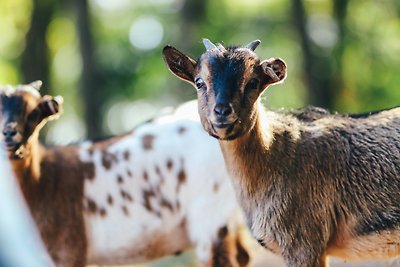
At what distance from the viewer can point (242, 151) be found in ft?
24.1

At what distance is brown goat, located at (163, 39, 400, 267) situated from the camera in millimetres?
7102

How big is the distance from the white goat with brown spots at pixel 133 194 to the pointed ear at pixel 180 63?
2233 mm

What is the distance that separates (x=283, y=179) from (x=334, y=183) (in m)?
0.41

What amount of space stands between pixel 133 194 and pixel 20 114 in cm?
164

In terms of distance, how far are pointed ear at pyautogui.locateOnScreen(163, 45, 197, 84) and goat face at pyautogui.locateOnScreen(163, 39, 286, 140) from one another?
8 centimetres

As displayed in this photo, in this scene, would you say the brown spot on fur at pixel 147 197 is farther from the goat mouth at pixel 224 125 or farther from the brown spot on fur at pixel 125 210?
the goat mouth at pixel 224 125

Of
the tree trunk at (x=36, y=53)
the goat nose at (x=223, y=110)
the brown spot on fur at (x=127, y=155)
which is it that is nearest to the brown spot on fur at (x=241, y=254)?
the brown spot on fur at (x=127, y=155)

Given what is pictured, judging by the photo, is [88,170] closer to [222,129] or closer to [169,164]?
[169,164]

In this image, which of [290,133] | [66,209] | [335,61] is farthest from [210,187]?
[335,61]

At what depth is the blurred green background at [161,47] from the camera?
25516mm

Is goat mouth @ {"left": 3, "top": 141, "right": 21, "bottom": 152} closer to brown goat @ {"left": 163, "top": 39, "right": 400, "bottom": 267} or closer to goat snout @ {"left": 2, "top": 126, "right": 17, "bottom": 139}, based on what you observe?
goat snout @ {"left": 2, "top": 126, "right": 17, "bottom": 139}

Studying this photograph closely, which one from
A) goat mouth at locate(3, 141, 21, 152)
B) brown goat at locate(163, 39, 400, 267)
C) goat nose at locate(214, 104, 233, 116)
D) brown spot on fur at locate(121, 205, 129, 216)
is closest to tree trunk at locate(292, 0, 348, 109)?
brown spot on fur at locate(121, 205, 129, 216)

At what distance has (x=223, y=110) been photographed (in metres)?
6.67

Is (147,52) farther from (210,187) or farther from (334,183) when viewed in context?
(334,183)
